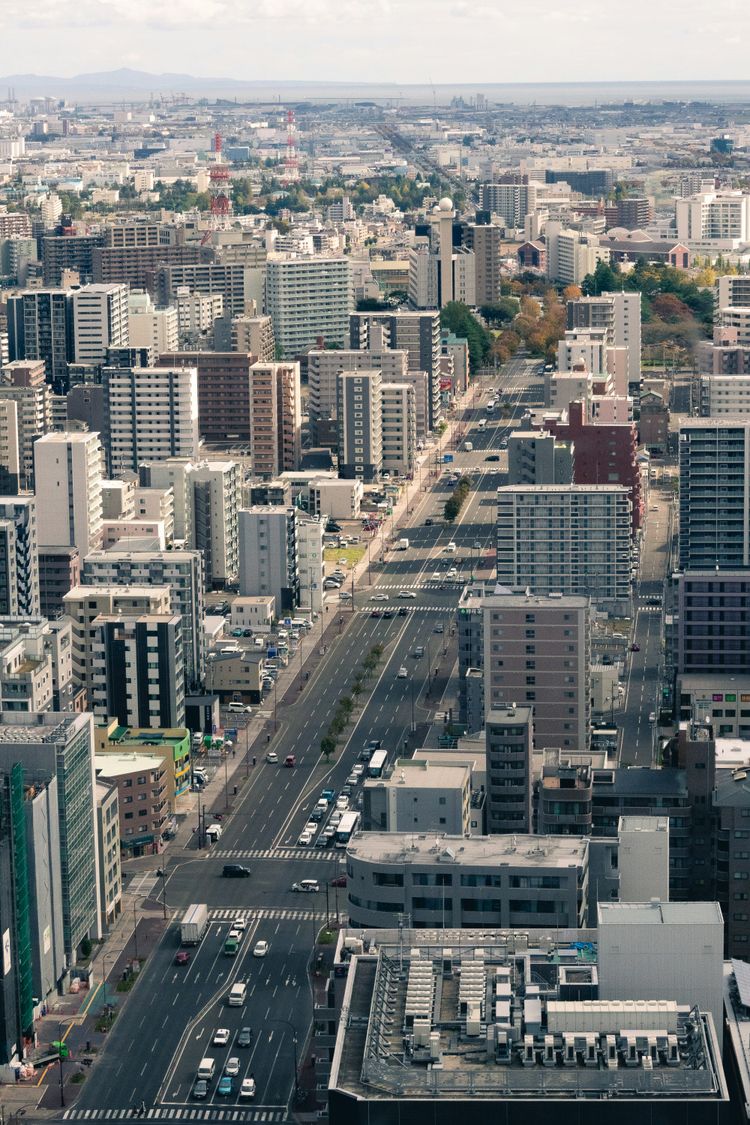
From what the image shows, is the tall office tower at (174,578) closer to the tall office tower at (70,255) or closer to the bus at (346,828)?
the bus at (346,828)

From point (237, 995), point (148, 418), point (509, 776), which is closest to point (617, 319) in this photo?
point (148, 418)

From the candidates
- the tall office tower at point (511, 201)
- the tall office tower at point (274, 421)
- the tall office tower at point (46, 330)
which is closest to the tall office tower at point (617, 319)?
the tall office tower at point (274, 421)

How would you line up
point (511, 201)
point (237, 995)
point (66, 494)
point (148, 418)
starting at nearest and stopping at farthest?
point (237, 995) → point (66, 494) → point (148, 418) → point (511, 201)

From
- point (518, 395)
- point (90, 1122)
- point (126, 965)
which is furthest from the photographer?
point (518, 395)

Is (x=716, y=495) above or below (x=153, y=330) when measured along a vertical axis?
below

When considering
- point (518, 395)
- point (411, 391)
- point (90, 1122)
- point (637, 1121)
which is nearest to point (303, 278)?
point (518, 395)

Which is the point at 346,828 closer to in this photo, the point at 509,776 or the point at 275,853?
the point at 275,853

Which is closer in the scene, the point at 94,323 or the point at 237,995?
the point at 237,995

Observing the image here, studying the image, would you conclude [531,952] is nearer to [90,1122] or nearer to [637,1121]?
[637,1121]
